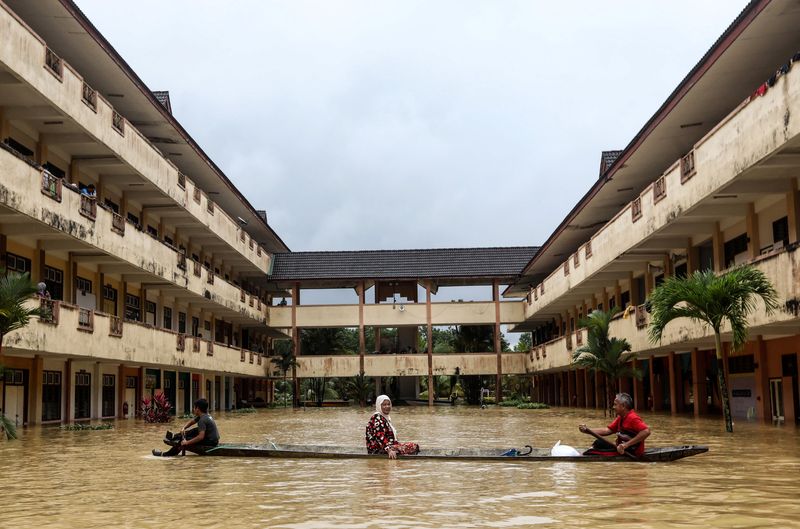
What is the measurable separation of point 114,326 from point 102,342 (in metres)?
1.39

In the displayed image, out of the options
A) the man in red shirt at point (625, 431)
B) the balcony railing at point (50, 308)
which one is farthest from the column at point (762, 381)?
the balcony railing at point (50, 308)

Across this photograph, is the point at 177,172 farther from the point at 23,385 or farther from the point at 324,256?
the point at 324,256

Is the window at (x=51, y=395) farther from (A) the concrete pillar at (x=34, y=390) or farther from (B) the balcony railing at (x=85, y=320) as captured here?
(B) the balcony railing at (x=85, y=320)

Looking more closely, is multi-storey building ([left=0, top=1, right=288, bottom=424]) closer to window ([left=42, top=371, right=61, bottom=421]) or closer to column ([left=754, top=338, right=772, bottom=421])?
window ([left=42, top=371, right=61, bottom=421])

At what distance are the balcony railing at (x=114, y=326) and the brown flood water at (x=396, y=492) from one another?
13995 millimetres

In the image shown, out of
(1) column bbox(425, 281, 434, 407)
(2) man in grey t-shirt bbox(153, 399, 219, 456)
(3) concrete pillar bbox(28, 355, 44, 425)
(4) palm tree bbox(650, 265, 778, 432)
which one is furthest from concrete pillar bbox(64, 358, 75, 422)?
(1) column bbox(425, 281, 434, 407)

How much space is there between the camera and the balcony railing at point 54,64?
25.5m

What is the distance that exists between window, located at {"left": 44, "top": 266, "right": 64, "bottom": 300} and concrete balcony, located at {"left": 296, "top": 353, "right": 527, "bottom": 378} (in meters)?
30.7

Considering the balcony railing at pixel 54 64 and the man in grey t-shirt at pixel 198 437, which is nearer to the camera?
the man in grey t-shirt at pixel 198 437

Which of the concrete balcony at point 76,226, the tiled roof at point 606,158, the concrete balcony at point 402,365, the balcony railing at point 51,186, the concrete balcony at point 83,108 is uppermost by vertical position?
the tiled roof at point 606,158

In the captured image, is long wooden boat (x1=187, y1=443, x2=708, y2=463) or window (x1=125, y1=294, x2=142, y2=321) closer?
long wooden boat (x1=187, y1=443, x2=708, y2=463)

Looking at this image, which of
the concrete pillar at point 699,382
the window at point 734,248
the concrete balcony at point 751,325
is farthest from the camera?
the concrete pillar at point 699,382

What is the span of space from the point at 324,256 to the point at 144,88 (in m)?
32.3

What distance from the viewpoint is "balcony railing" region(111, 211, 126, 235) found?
1261 inches
